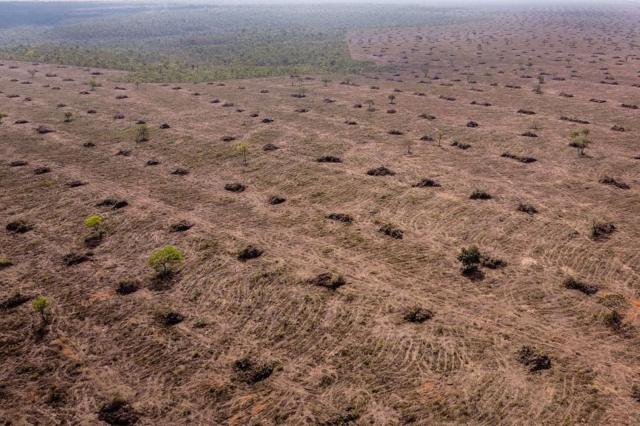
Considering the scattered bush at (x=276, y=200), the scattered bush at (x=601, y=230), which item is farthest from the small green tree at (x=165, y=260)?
the scattered bush at (x=601, y=230)

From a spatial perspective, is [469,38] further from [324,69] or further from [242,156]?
[242,156]

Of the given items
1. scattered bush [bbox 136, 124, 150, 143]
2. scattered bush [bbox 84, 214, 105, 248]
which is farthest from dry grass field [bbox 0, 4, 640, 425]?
scattered bush [bbox 136, 124, 150, 143]

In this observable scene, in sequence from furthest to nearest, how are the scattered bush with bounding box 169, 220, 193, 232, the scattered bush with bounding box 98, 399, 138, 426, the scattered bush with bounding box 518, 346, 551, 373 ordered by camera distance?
the scattered bush with bounding box 169, 220, 193, 232
the scattered bush with bounding box 518, 346, 551, 373
the scattered bush with bounding box 98, 399, 138, 426

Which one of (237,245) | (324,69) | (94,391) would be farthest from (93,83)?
(94,391)

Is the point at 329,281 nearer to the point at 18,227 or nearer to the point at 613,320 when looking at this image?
the point at 613,320

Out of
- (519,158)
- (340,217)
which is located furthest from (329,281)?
(519,158)

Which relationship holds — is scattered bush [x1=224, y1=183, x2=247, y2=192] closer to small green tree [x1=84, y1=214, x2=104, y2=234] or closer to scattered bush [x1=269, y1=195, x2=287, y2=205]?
scattered bush [x1=269, y1=195, x2=287, y2=205]
